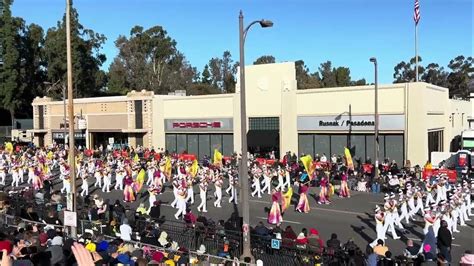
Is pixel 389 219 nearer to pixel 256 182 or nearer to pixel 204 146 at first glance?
pixel 256 182

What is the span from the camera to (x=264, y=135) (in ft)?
128

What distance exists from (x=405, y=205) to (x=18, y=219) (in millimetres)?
13104

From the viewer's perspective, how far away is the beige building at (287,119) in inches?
1305

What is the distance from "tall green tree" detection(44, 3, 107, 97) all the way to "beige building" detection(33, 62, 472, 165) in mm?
13995

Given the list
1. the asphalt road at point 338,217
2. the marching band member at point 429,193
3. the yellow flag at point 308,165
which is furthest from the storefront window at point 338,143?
the marching band member at point 429,193

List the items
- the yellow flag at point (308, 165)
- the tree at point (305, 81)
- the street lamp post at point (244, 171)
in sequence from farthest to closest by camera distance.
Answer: the tree at point (305, 81), the yellow flag at point (308, 165), the street lamp post at point (244, 171)

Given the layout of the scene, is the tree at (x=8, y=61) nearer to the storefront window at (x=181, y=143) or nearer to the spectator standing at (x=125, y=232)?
the storefront window at (x=181, y=143)

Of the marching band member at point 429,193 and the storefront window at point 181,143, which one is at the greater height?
the storefront window at point 181,143

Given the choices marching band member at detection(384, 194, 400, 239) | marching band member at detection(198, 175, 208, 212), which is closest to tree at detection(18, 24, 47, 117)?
marching band member at detection(198, 175, 208, 212)

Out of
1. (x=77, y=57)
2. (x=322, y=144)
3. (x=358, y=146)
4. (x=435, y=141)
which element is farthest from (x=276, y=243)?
(x=77, y=57)

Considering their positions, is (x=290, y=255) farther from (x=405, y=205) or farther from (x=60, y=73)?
(x=60, y=73)

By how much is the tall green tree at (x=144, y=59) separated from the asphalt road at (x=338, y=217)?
56.9 m

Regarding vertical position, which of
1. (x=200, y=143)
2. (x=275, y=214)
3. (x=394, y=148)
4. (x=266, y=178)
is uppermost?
(x=200, y=143)

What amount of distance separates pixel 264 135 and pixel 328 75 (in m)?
59.2
